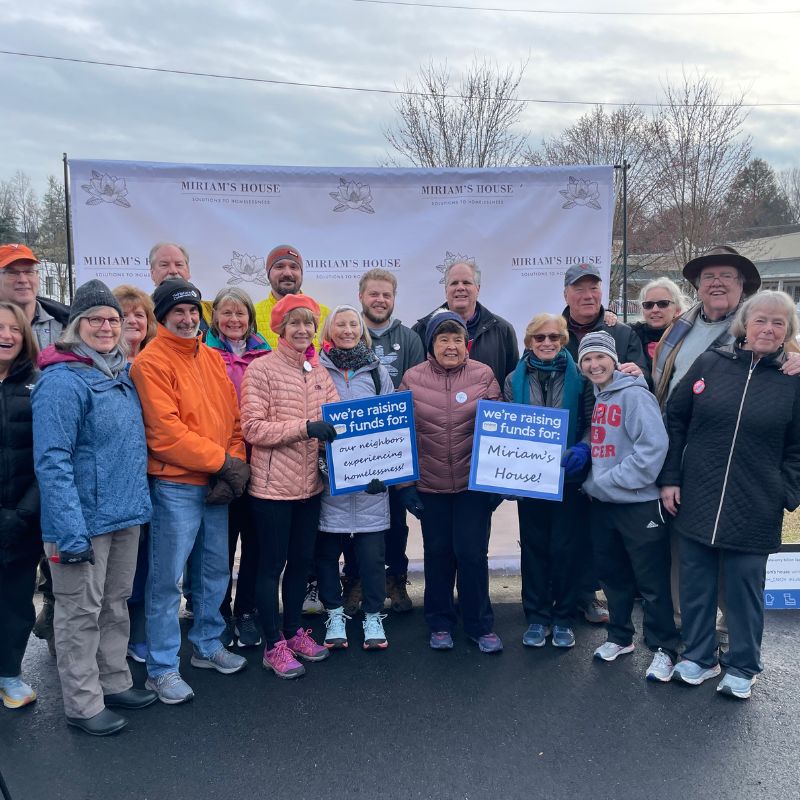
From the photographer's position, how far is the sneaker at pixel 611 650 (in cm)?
395

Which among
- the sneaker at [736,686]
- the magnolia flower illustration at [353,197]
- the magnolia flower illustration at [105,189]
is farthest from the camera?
the magnolia flower illustration at [353,197]

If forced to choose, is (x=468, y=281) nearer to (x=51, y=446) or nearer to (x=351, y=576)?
(x=351, y=576)

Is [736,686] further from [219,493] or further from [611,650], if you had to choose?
[219,493]

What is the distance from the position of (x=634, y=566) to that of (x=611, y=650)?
0.54 metres

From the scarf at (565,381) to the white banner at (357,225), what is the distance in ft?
7.81

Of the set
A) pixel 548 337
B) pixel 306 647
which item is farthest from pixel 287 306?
pixel 306 647

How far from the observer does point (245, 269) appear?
20.2 feet

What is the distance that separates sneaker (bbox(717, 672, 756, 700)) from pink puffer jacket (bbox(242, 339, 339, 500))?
2484 mm

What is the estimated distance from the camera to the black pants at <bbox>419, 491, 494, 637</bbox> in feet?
13.1

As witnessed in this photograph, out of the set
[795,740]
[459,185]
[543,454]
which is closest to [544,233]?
[459,185]

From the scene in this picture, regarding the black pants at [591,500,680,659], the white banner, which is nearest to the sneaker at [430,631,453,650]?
the black pants at [591,500,680,659]

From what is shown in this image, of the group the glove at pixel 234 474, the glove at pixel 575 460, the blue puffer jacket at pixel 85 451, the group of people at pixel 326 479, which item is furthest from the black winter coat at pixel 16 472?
the glove at pixel 575 460

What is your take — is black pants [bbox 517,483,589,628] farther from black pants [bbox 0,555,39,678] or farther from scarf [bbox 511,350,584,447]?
black pants [bbox 0,555,39,678]

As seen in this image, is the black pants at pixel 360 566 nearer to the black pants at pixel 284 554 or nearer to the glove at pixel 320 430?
the black pants at pixel 284 554
